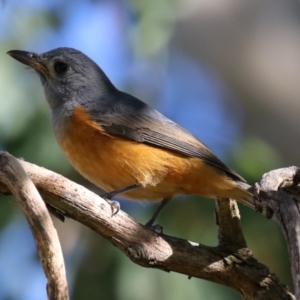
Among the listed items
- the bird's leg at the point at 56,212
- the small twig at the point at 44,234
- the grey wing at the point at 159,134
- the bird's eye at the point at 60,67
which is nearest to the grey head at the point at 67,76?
the bird's eye at the point at 60,67

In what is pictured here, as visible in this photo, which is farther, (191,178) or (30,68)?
(30,68)

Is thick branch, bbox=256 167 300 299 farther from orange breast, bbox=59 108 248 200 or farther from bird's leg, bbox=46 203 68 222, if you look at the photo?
bird's leg, bbox=46 203 68 222

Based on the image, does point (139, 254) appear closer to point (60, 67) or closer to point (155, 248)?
point (155, 248)

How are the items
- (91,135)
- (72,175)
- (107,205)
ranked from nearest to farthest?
(107,205) < (91,135) < (72,175)

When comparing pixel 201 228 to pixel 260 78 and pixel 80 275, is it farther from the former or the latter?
pixel 260 78

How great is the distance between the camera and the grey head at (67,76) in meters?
6.88

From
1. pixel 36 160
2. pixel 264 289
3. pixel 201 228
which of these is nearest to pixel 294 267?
pixel 264 289

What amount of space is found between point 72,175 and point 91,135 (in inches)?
54.9

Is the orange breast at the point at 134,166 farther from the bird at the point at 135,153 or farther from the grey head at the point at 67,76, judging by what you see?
the grey head at the point at 67,76

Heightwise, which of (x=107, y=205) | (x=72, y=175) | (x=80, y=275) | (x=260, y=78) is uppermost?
(x=260, y=78)

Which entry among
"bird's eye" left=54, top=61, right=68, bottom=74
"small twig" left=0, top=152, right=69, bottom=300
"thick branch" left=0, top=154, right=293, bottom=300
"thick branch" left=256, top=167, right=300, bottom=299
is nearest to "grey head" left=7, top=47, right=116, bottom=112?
"bird's eye" left=54, top=61, right=68, bottom=74

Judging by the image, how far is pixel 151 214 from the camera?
686 cm

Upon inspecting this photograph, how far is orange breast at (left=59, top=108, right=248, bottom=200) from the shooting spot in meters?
6.04

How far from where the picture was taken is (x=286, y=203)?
4.28 metres
